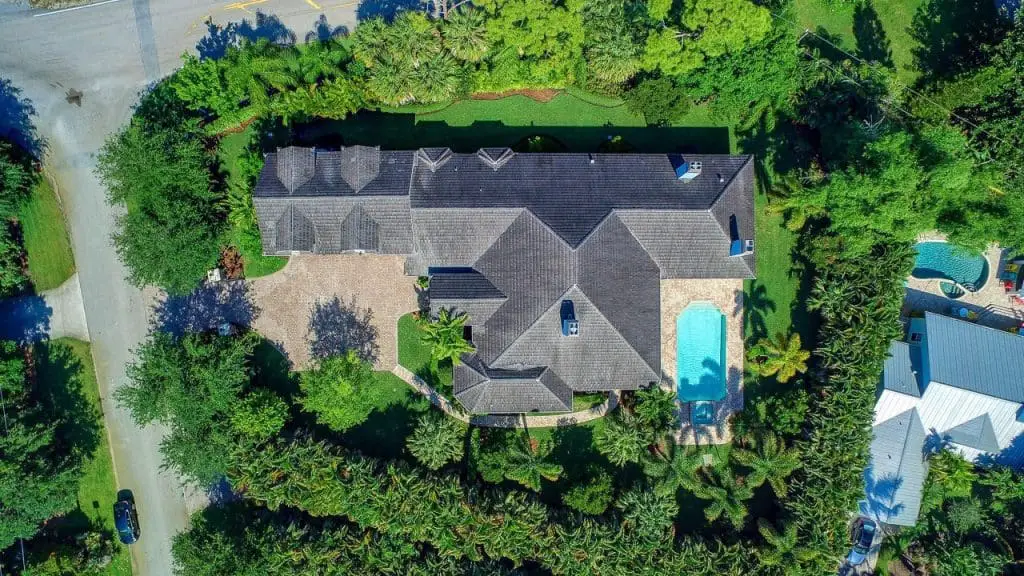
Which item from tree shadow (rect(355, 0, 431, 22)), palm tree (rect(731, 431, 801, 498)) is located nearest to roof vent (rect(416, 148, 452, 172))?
tree shadow (rect(355, 0, 431, 22))

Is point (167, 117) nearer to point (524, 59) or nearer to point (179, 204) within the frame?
point (179, 204)

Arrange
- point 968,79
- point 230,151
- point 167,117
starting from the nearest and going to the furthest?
1. point 968,79
2. point 167,117
3. point 230,151

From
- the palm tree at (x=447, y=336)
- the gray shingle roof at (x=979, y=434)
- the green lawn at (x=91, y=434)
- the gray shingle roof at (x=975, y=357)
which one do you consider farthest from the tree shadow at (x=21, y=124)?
the gray shingle roof at (x=979, y=434)

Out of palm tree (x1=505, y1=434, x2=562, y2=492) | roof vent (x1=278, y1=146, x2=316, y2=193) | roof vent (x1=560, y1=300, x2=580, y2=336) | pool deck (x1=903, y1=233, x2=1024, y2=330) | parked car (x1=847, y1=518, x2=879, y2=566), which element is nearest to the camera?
roof vent (x1=560, y1=300, x2=580, y2=336)

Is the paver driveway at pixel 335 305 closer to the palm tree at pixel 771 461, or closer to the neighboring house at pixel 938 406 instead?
the palm tree at pixel 771 461

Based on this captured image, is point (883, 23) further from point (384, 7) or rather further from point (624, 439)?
point (384, 7)

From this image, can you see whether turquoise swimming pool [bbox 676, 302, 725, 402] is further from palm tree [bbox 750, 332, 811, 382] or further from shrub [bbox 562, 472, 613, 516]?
shrub [bbox 562, 472, 613, 516]

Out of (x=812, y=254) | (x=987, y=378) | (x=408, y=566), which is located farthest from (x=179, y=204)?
(x=987, y=378)
